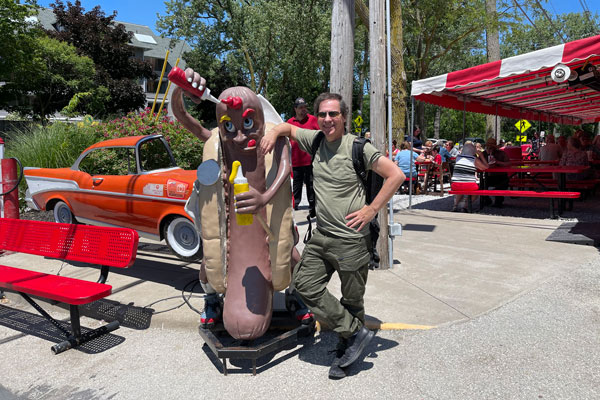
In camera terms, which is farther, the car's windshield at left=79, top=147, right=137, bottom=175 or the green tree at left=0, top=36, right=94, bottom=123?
the green tree at left=0, top=36, right=94, bottom=123

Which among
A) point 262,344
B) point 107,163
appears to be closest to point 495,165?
point 107,163

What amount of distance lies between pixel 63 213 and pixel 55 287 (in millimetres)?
3507

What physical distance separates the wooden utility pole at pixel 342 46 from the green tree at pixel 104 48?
25639 millimetres

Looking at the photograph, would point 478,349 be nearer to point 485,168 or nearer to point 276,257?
point 276,257

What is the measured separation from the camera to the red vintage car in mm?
5461

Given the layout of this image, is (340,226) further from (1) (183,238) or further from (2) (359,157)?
(1) (183,238)

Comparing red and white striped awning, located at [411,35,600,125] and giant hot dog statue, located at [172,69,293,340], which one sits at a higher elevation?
red and white striped awning, located at [411,35,600,125]

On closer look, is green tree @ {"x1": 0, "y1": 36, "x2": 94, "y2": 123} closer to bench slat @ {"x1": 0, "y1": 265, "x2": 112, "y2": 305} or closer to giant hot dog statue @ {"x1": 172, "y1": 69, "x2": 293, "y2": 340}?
bench slat @ {"x1": 0, "y1": 265, "x2": 112, "y2": 305}

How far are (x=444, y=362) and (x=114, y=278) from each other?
12.8 ft

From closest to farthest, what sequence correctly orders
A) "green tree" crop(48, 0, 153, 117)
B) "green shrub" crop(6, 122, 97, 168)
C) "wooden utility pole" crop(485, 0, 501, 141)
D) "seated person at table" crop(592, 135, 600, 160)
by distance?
1. "green shrub" crop(6, 122, 97, 168)
2. "seated person at table" crop(592, 135, 600, 160)
3. "wooden utility pole" crop(485, 0, 501, 141)
4. "green tree" crop(48, 0, 153, 117)

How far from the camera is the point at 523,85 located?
9.93m

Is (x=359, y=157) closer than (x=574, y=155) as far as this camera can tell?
Yes

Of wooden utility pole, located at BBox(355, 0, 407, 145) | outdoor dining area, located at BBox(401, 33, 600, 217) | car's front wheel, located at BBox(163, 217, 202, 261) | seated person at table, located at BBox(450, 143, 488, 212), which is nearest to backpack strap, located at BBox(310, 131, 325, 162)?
car's front wheel, located at BBox(163, 217, 202, 261)

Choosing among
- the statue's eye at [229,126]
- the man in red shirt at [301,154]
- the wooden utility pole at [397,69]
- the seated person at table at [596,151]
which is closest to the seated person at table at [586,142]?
the seated person at table at [596,151]
